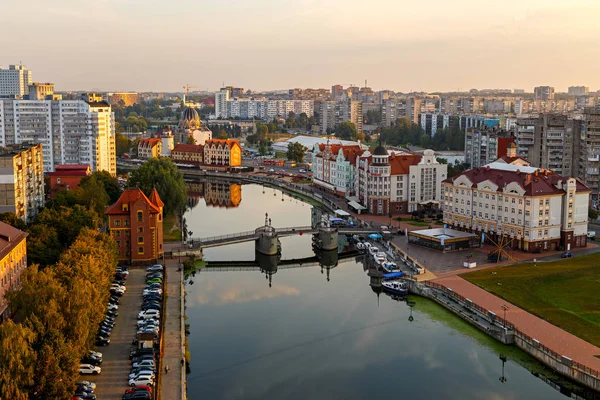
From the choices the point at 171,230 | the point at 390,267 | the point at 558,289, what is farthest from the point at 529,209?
the point at 171,230

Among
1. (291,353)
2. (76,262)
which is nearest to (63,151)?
(76,262)

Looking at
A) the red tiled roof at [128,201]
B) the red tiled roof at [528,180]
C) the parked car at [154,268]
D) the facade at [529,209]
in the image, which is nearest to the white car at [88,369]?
the parked car at [154,268]

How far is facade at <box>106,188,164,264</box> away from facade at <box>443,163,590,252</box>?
1889cm

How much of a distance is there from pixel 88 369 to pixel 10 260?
8292mm

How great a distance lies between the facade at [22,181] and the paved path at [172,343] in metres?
11.6

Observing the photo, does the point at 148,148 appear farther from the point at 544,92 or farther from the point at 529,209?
the point at 544,92

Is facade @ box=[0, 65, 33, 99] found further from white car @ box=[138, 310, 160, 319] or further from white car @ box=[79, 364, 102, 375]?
white car @ box=[79, 364, 102, 375]

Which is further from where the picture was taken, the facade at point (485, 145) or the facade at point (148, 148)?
the facade at point (148, 148)

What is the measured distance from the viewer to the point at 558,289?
32.6 meters

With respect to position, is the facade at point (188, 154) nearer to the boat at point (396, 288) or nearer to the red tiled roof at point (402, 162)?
the red tiled roof at point (402, 162)

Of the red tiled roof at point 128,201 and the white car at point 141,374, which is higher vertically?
the red tiled roof at point 128,201

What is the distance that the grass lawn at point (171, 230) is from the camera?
1716 inches

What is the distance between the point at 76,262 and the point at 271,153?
7700 cm

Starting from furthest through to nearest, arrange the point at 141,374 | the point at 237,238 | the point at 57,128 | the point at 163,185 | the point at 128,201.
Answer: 1. the point at 57,128
2. the point at 163,185
3. the point at 237,238
4. the point at 128,201
5. the point at 141,374
